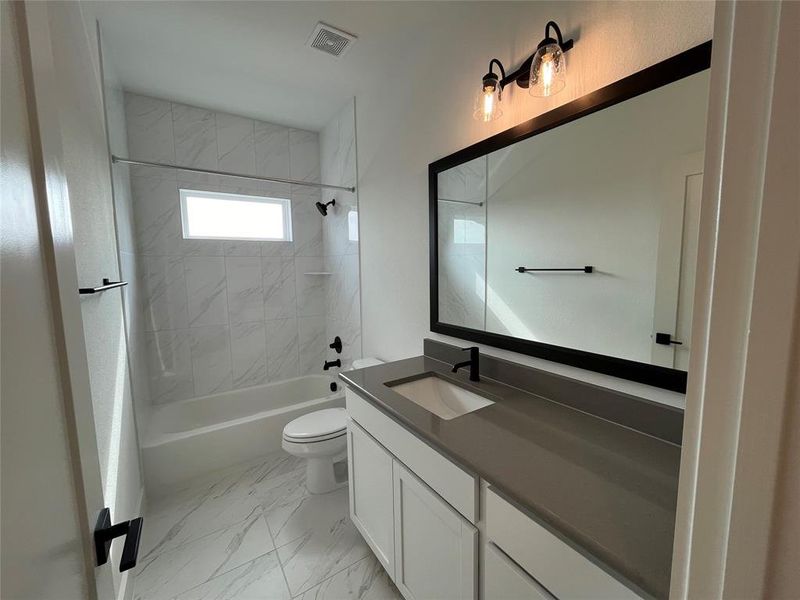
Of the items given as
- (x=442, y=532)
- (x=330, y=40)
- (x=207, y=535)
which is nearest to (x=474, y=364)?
(x=442, y=532)

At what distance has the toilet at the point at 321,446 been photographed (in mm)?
1939

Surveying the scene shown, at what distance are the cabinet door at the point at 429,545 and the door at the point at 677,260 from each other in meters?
0.79

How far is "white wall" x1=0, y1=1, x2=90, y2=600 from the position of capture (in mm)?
303

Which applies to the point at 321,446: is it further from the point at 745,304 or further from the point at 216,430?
the point at 745,304

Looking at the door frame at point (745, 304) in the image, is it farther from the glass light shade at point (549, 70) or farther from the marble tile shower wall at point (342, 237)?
the marble tile shower wall at point (342, 237)

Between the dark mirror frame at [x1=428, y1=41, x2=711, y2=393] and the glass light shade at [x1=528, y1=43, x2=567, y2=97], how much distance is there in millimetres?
78

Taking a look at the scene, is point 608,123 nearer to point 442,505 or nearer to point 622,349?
point 622,349

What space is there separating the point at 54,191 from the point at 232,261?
8.30 ft

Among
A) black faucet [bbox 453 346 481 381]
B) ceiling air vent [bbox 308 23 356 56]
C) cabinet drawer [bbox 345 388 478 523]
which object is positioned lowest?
cabinet drawer [bbox 345 388 478 523]

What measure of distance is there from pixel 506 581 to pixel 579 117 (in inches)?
57.0

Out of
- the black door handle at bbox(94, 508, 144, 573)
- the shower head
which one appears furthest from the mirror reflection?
the shower head

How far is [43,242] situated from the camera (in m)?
0.43

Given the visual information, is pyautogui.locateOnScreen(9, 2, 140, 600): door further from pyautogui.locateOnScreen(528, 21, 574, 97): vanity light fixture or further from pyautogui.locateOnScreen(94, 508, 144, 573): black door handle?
pyautogui.locateOnScreen(528, 21, 574, 97): vanity light fixture

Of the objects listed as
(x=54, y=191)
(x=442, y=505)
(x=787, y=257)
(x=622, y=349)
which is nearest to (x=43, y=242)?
(x=54, y=191)
